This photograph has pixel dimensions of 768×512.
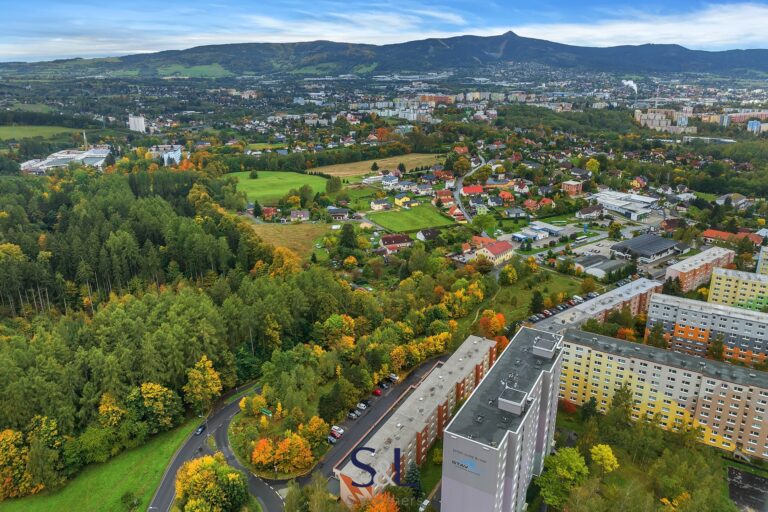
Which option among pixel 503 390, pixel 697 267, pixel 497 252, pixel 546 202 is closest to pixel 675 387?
pixel 503 390

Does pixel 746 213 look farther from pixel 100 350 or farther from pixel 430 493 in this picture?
pixel 100 350

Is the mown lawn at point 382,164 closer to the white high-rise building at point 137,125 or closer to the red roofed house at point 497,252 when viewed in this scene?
the red roofed house at point 497,252

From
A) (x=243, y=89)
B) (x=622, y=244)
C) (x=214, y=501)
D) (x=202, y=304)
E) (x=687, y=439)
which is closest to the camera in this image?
(x=214, y=501)

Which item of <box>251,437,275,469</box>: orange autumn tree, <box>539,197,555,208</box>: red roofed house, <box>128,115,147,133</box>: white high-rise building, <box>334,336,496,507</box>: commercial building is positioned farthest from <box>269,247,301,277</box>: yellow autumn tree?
<box>128,115,147,133</box>: white high-rise building

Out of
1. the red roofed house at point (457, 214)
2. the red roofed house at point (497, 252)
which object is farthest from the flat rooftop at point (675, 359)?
the red roofed house at point (457, 214)

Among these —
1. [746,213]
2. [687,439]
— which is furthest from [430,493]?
[746,213]

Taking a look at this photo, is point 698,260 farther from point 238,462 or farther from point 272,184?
point 272,184

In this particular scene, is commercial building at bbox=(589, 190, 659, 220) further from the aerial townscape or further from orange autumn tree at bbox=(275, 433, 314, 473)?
orange autumn tree at bbox=(275, 433, 314, 473)
